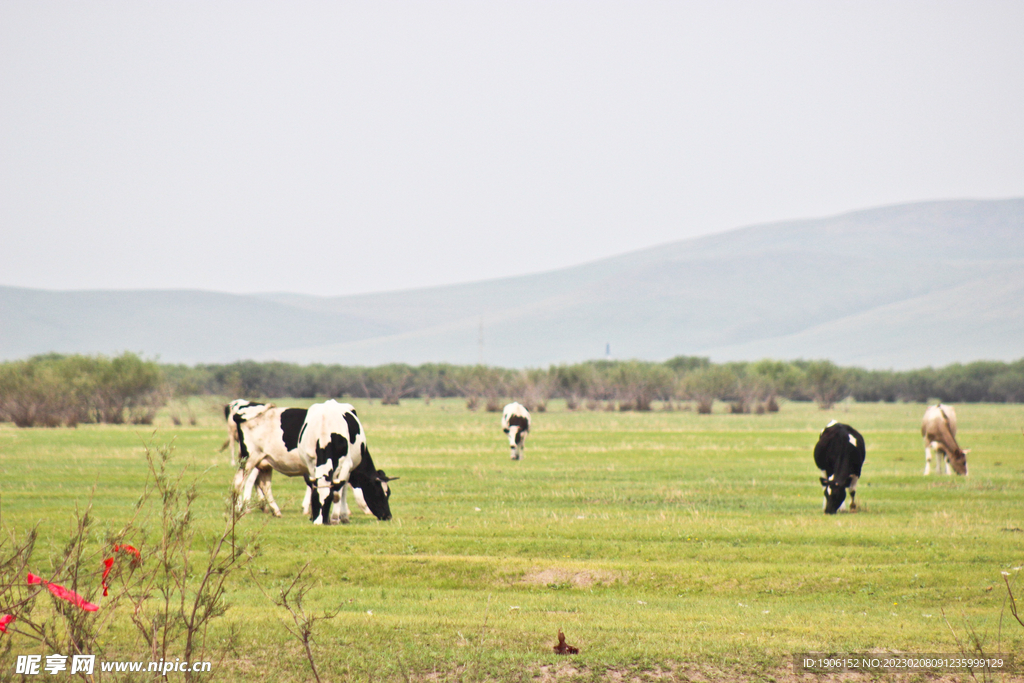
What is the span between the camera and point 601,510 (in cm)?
2116

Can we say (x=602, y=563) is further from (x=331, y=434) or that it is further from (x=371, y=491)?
(x=331, y=434)

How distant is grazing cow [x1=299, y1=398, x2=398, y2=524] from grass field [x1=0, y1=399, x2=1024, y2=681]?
649 mm

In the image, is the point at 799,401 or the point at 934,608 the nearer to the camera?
the point at 934,608

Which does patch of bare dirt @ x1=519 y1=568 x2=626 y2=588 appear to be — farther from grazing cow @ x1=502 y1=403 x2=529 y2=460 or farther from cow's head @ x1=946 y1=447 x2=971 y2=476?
cow's head @ x1=946 y1=447 x2=971 y2=476

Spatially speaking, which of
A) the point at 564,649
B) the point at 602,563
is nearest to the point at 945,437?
the point at 602,563

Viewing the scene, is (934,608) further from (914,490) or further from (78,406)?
(78,406)

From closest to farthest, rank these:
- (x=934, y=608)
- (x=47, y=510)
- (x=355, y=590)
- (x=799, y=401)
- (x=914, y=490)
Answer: (x=934, y=608)
(x=355, y=590)
(x=47, y=510)
(x=914, y=490)
(x=799, y=401)

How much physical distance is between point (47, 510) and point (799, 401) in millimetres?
94958

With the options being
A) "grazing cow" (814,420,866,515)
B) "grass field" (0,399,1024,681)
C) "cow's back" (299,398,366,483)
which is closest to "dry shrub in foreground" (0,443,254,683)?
"grass field" (0,399,1024,681)

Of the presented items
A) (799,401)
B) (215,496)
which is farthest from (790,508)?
(799,401)

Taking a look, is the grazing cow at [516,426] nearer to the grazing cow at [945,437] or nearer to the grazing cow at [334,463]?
the grazing cow at [945,437]

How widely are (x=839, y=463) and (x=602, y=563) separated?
25.3 feet

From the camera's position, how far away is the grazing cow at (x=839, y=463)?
20.8m

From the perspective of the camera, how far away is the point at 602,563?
15.8 metres
